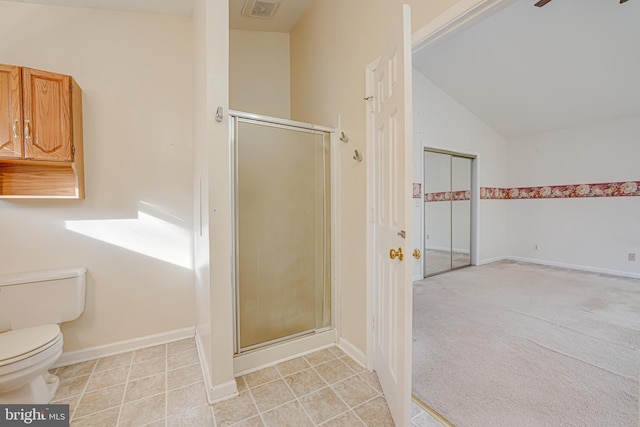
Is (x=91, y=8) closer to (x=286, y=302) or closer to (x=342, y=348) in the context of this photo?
(x=286, y=302)

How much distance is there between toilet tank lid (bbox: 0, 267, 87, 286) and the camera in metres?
1.76

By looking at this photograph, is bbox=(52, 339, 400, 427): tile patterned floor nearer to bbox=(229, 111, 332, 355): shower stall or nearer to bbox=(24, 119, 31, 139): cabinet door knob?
bbox=(229, 111, 332, 355): shower stall

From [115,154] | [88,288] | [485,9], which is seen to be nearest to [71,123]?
[115,154]

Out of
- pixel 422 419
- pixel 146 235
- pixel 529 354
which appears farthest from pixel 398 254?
pixel 146 235

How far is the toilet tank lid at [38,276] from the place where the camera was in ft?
5.77

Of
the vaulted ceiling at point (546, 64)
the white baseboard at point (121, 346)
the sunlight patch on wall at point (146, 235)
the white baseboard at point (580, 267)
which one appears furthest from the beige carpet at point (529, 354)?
the vaulted ceiling at point (546, 64)

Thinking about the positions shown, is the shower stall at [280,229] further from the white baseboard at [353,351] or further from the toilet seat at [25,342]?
the toilet seat at [25,342]

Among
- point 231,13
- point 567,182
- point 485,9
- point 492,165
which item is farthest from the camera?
point 492,165

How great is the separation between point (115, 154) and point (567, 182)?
674cm

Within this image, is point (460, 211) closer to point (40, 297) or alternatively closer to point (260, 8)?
point (260, 8)

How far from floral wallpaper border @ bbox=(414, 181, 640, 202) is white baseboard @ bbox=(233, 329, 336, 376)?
3.08 m

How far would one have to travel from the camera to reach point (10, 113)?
1.72 metres

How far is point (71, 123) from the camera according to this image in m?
1.90

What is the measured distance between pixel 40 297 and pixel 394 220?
2.38 m
